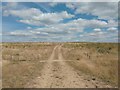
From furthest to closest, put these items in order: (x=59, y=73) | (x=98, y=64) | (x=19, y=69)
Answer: (x=98, y=64) → (x=19, y=69) → (x=59, y=73)

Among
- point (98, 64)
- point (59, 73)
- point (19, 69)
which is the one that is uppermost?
point (59, 73)

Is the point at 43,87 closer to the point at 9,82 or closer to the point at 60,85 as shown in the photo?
the point at 60,85

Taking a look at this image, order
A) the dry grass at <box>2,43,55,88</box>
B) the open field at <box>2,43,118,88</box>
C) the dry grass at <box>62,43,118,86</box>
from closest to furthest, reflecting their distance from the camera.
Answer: the open field at <box>2,43,118,88</box>, the dry grass at <box>2,43,55,88</box>, the dry grass at <box>62,43,118,86</box>

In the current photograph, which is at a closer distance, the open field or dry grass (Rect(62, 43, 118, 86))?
the open field

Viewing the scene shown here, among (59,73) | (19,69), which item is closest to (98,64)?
(59,73)

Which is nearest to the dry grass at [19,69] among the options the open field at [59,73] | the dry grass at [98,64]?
the open field at [59,73]

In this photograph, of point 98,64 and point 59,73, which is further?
point 98,64

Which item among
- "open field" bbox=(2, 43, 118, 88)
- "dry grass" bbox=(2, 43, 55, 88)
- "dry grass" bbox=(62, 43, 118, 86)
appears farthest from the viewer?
"dry grass" bbox=(62, 43, 118, 86)

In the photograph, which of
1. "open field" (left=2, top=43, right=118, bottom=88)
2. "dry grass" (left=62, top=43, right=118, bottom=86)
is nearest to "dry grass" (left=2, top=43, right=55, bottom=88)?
"open field" (left=2, top=43, right=118, bottom=88)

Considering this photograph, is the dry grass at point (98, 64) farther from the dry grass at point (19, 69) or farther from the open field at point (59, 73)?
the dry grass at point (19, 69)

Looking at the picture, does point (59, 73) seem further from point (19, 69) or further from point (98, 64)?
point (98, 64)

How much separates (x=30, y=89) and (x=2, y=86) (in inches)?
79.3

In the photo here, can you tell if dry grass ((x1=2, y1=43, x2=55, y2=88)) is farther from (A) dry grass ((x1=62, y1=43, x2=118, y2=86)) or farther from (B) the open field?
(A) dry grass ((x1=62, y1=43, x2=118, y2=86))

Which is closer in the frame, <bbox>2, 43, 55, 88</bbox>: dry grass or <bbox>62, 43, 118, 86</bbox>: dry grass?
<bbox>2, 43, 55, 88</bbox>: dry grass
